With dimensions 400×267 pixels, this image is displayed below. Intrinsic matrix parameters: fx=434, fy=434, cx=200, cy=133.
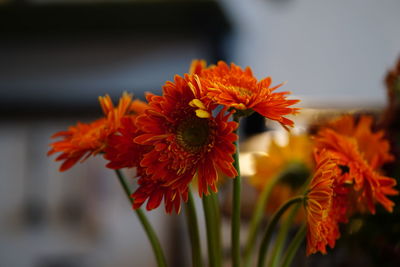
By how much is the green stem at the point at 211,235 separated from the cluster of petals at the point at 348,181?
0.19 ft

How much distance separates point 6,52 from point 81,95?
1.23ft

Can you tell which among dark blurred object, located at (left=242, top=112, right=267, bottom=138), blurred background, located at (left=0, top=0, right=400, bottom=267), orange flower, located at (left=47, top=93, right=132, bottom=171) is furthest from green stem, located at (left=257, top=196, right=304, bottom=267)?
blurred background, located at (left=0, top=0, right=400, bottom=267)

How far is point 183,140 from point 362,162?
0.12 meters

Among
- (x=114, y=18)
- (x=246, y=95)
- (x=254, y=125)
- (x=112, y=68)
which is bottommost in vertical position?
(x=254, y=125)

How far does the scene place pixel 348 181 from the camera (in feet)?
0.87

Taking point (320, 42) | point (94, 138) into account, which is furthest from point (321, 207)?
point (320, 42)

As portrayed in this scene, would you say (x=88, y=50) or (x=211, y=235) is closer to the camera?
(x=211, y=235)

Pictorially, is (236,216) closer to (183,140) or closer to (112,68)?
(183,140)

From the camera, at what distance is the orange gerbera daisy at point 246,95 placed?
220mm

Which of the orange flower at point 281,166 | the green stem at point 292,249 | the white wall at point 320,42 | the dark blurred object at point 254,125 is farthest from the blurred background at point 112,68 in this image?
the green stem at point 292,249

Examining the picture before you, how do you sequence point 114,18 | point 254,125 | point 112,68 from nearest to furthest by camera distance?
point 254,125 < point 114,18 < point 112,68

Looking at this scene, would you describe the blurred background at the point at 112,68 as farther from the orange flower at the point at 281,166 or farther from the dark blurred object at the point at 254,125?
the orange flower at the point at 281,166

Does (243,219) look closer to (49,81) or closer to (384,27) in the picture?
(384,27)

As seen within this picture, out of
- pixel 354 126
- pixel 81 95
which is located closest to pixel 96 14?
pixel 81 95
